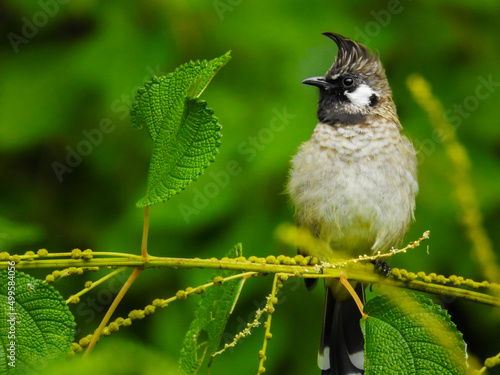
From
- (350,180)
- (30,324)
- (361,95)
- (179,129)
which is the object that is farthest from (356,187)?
(30,324)

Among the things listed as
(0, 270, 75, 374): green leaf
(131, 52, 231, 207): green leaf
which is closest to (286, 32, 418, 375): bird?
(131, 52, 231, 207): green leaf

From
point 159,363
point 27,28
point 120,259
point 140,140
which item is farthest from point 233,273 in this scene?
point 27,28

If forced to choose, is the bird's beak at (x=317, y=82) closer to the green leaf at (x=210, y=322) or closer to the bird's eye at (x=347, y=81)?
the bird's eye at (x=347, y=81)

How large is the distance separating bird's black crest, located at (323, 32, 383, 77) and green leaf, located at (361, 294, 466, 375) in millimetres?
1674

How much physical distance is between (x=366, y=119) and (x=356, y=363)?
0.98 meters

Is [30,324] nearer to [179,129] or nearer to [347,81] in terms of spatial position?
[179,129]

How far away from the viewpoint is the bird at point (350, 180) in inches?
95.0

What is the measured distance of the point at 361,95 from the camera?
8.86 feet

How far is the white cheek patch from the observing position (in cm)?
268

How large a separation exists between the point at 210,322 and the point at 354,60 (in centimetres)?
174

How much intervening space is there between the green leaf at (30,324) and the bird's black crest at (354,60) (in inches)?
75.3

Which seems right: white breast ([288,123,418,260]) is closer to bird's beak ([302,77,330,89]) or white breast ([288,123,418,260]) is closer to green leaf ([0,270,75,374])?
bird's beak ([302,77,330,89])

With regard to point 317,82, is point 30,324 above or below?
below

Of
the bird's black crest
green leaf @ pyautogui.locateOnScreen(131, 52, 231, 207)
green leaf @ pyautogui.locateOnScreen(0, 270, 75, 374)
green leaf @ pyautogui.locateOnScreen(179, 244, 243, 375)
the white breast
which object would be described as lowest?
green leaf @ pyautogui.locateOnScreen(0, 270, 75, 374)
